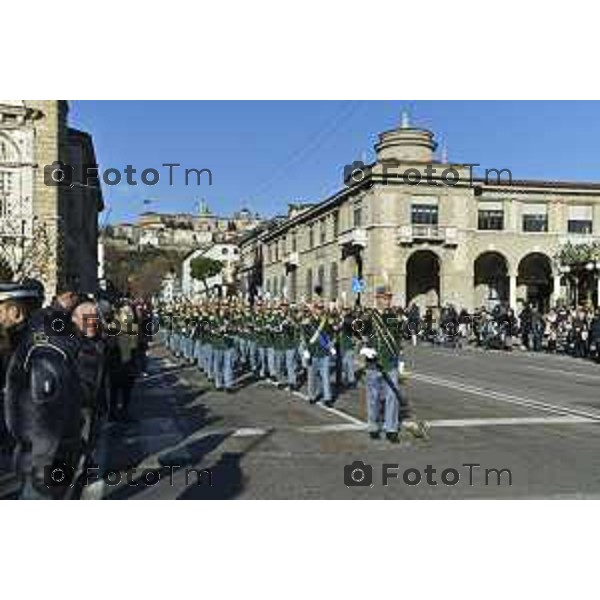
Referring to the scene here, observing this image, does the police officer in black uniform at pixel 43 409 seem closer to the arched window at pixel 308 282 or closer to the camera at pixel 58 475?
the camera at pixel 58 475

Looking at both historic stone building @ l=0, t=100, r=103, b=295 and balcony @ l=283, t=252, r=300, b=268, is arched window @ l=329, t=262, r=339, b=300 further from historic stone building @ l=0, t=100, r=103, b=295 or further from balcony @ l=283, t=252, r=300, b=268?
historic stone building @ l=0, t=100, r=103, b=295

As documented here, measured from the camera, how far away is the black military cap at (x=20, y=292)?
861 centimetres

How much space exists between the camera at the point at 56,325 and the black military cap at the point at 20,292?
255 centimetres

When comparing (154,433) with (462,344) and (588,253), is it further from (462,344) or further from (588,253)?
(588,253)

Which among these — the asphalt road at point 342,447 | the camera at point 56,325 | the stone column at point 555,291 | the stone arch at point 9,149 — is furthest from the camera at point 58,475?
the stone column at point 555,291

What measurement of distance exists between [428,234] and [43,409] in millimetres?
52564

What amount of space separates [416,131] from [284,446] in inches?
1968

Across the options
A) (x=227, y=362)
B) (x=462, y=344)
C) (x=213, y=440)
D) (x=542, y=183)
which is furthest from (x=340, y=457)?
(x=542, y=183)

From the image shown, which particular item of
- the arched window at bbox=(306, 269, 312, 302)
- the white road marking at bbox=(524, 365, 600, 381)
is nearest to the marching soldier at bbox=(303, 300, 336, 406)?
the white road marking at bbox=(524, 365, 600, 381)

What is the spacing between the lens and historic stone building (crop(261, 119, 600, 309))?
5678 cm

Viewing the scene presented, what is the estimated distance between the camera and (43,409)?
5484 millimetres

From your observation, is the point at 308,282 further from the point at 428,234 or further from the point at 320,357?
the point at 320,357

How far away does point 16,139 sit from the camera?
3925 cm

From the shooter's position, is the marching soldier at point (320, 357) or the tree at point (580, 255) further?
the tree at point (580, 255)
